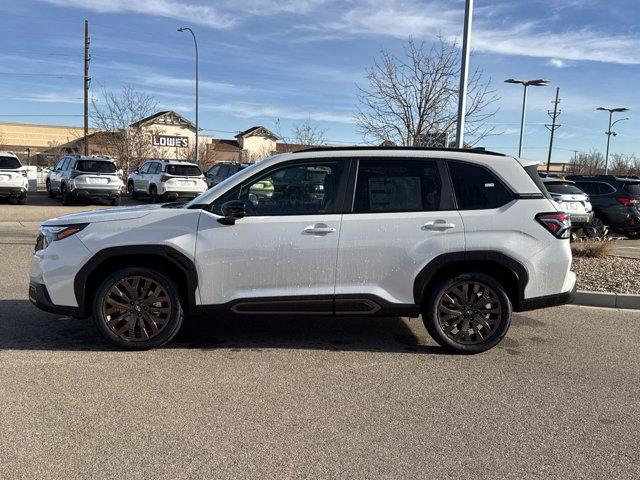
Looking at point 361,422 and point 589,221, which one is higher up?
point 589,221

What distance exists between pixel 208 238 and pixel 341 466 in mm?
2391

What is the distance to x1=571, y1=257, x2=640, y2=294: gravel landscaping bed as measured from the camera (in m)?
7.84

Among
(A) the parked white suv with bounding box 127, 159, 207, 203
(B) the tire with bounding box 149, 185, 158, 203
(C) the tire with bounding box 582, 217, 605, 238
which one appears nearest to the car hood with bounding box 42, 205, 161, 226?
(C) the tire with bounding box 582, 217, 605, 238

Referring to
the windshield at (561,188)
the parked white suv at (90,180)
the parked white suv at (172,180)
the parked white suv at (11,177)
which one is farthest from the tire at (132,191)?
the windshield at (561,188)

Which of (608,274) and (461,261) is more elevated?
(461,261)

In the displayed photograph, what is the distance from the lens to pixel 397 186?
509 cm

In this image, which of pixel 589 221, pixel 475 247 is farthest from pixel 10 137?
pixel 475 247

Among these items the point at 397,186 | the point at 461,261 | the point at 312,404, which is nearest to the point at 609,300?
the point at 461,261

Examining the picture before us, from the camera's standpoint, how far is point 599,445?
349 cm

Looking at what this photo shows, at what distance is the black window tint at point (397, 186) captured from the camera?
503 cm

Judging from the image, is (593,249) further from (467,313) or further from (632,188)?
(467,313)

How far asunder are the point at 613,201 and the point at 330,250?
12283 mm

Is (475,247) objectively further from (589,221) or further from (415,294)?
(589,221)

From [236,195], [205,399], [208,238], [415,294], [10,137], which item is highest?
[10,137]
